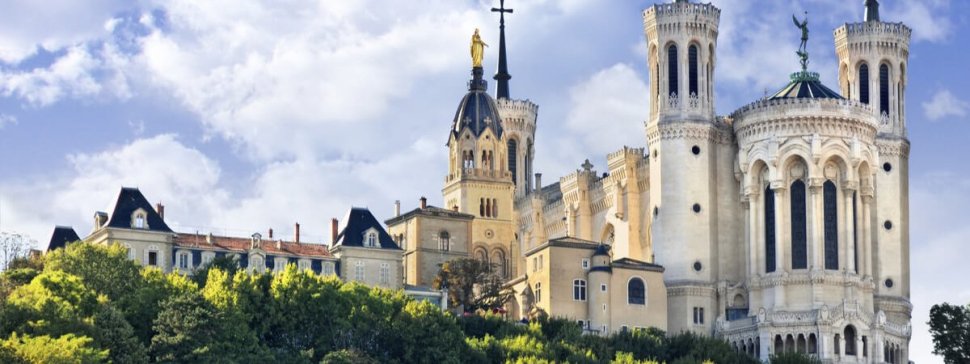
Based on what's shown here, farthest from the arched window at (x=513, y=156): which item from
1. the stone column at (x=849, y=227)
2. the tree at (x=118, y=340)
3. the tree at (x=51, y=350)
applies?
the tree at (x=51, y=350)

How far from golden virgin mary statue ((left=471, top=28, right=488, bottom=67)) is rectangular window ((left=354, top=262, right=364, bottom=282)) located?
3137 cm

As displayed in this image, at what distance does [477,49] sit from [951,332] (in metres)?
42.8

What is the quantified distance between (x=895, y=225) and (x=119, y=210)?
4725cm

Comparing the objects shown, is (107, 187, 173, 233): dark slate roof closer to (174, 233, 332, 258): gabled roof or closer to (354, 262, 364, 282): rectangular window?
(174, 233, 332, 258): gabled roof

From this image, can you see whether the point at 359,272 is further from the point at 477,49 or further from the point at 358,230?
the point at 477,49

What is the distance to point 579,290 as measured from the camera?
417ft

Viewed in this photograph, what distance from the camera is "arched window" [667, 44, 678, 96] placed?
442ft

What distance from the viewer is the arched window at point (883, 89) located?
13988 centimetres

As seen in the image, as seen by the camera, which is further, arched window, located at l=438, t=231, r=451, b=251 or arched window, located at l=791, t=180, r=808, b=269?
arched window, located at l=438, t=231, r=451, b=251

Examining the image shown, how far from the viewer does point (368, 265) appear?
12912 centimetres

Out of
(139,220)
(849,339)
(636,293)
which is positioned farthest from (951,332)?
(139,220)

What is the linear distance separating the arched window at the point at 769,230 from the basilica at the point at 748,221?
13 centimetres

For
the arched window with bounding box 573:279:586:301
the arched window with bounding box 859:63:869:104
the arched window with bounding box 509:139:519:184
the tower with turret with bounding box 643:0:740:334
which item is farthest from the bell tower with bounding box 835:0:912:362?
the arched window with bounding box 509:139:519:184

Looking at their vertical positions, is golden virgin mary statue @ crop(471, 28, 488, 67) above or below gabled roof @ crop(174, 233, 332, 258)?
above
